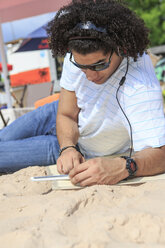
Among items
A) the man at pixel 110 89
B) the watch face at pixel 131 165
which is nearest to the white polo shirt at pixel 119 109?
the man at pixel 110 89

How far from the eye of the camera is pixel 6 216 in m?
1.29

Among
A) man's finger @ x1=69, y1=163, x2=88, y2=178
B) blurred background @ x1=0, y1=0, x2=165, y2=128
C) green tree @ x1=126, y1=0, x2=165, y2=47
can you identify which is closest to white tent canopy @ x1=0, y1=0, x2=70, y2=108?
blurred background @ x1=0, y1=0, x2=165, y2=128

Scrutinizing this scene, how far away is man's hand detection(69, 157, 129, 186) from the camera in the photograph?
1.53 metres

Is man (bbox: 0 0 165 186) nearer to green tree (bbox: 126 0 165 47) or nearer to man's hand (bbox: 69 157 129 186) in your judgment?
man's hand (bbox: 69 157 129 186)

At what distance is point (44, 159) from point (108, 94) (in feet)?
2.30

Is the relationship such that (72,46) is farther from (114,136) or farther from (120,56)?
(114,136)

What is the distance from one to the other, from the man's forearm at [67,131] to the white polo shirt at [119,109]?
0.05 metres

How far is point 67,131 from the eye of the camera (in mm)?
1999

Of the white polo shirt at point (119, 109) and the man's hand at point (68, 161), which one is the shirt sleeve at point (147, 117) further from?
the man's hand at point (68, 161)

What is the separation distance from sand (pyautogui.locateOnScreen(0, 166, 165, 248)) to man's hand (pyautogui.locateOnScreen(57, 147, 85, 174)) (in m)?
0.15

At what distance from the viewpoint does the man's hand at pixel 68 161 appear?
1.70 metres

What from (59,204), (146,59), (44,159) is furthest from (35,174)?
(146,59)

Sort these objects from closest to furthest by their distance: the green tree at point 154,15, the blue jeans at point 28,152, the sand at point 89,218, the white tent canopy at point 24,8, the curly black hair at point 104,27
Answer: the sand at point 89,218
the curly black hair at point 104,27
the blue jeans at point 28,152
the white tent canopy at point 24,8
the green tree at point 154,15

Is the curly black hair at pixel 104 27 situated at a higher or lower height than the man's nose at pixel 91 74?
higher
